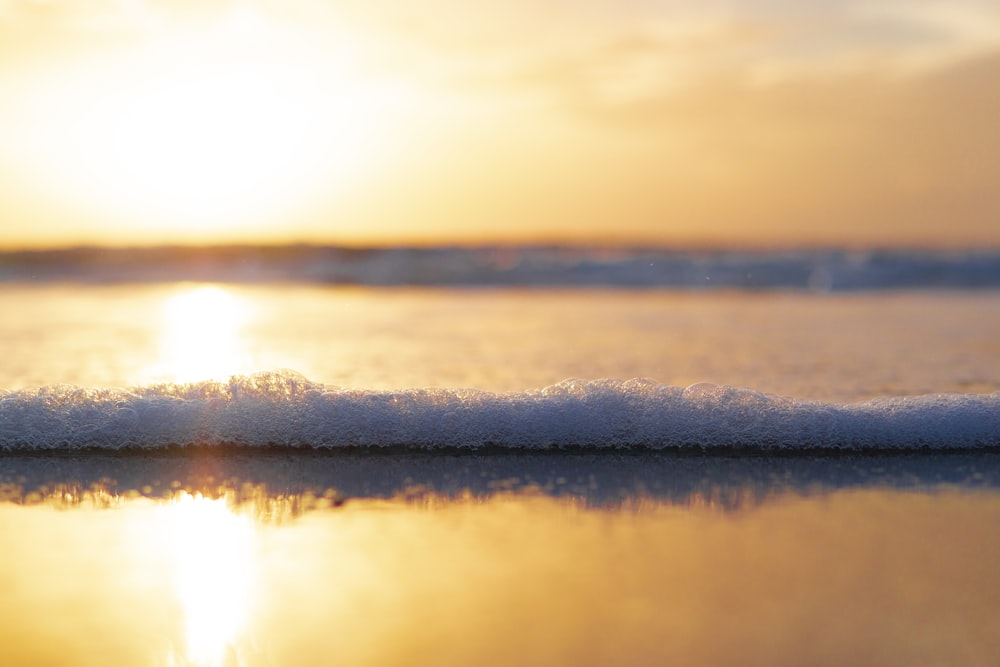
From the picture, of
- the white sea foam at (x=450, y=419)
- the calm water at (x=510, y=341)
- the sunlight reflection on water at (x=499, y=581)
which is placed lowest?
the sunlight reflection on water at (x=499, y=581)

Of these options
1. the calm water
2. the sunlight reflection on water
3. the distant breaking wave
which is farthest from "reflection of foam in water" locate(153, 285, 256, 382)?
the distant breaking wave

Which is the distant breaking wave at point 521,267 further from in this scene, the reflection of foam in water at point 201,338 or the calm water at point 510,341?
the reflection of foam in water at point 201,338

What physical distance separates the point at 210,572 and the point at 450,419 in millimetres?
1163

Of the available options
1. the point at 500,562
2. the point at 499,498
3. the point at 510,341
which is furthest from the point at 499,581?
the point at 510,341

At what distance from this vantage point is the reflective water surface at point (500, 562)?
177 cm

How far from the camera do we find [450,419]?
3.16 meters

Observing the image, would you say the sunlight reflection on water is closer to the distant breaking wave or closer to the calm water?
the calm water

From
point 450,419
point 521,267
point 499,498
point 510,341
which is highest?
point 521,267

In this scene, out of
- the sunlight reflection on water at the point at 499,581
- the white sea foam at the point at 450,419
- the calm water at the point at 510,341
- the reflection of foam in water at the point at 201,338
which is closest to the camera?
the sunlight reflection on water at the point at 499,581

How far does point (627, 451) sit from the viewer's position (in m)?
3.13

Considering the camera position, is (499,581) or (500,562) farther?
(500,562)

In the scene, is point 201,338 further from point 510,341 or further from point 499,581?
point 499,581

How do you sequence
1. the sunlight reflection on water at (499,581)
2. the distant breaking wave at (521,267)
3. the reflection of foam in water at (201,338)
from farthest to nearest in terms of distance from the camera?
the distant breaking wave at (521,267), the reflection of foam in water at (201,338), the sunlight reflection on water at (499,581)

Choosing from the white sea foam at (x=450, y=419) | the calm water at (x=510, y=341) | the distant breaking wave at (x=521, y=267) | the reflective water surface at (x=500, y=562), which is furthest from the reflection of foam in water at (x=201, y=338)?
the distant breaking wave at (x=521, y=267)
